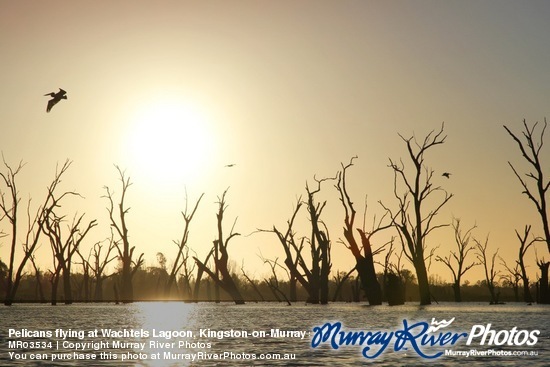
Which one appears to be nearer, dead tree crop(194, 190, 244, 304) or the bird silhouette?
the bird silhouette

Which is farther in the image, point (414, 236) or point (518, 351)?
point (414, 236)

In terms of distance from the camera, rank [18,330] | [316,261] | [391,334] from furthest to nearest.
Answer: [316,261]
[18,330]
[391,334]

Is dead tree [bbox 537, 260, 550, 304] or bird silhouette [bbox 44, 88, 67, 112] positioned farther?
dead tree [bbox 537, 260, 550, 304]

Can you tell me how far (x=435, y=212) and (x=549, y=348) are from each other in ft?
93.3

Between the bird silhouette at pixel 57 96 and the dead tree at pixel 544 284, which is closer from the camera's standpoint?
the bird silhouette at pixel 57 96

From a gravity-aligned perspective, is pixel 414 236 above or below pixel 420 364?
above

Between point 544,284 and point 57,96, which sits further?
point 544,284

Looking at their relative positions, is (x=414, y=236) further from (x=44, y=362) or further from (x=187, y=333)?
(x=44, y=362)

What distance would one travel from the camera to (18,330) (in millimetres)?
24734

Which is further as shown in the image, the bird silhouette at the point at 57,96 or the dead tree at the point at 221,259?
the dead tree at the point at 221,259

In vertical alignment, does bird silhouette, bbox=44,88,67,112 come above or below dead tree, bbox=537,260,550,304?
above

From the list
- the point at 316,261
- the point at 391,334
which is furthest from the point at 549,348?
the point at 316,261

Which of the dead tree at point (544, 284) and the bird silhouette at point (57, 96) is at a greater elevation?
the bird silhouette at point (57, 96)

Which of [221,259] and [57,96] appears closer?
[57,96]
